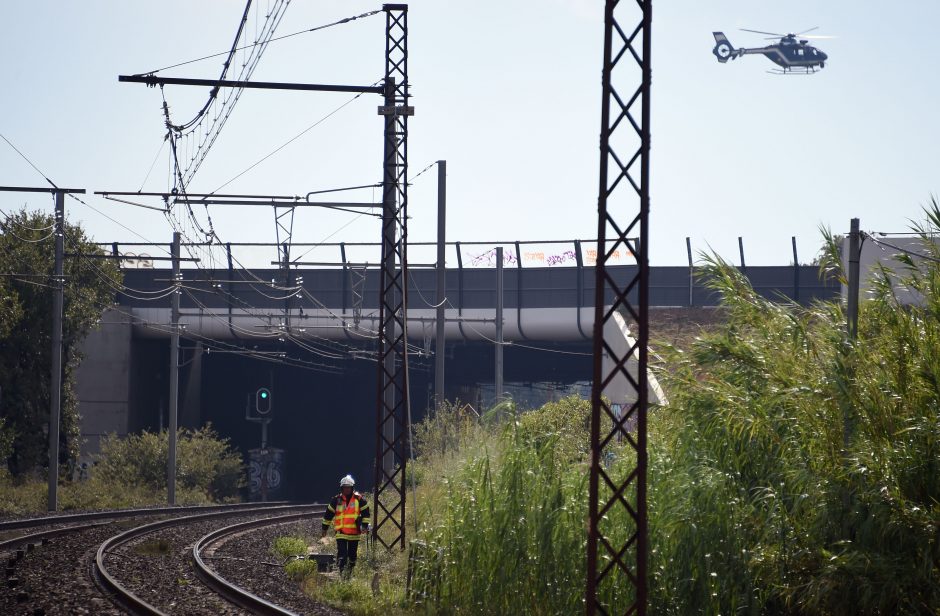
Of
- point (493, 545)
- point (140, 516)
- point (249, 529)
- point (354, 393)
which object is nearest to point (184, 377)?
point (354, 393)

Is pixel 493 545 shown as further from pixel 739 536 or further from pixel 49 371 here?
pixel 49 371

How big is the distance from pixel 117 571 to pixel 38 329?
86.9 ft

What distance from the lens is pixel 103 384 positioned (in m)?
52.8

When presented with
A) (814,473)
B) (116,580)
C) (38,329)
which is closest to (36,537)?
(116,580)

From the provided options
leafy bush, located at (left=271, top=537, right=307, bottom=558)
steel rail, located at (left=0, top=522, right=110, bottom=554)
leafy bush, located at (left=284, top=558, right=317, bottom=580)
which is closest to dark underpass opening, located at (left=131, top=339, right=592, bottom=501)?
steel rail, located at (left=0, top=522, right=110, bottom=554)

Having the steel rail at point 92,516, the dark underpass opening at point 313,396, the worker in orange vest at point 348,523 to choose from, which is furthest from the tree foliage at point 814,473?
the dark underpass opening at point 313,396

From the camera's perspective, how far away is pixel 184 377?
57.6 meters

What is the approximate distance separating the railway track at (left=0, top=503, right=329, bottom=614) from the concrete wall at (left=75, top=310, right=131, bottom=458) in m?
23.1

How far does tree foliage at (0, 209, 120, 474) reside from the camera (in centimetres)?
4150

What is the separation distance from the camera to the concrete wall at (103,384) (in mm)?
52531

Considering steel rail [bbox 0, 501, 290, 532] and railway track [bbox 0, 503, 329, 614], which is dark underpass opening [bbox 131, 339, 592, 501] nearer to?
steel rail [bbox 0, 501, 290, 532]

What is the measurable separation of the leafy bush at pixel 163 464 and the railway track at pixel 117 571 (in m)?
17.3

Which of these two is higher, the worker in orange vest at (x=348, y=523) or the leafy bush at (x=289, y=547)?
the worker in orange vest at (x=348, y=523)

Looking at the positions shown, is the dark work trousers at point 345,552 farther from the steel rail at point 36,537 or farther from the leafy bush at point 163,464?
the leafy bush at point 163,464
